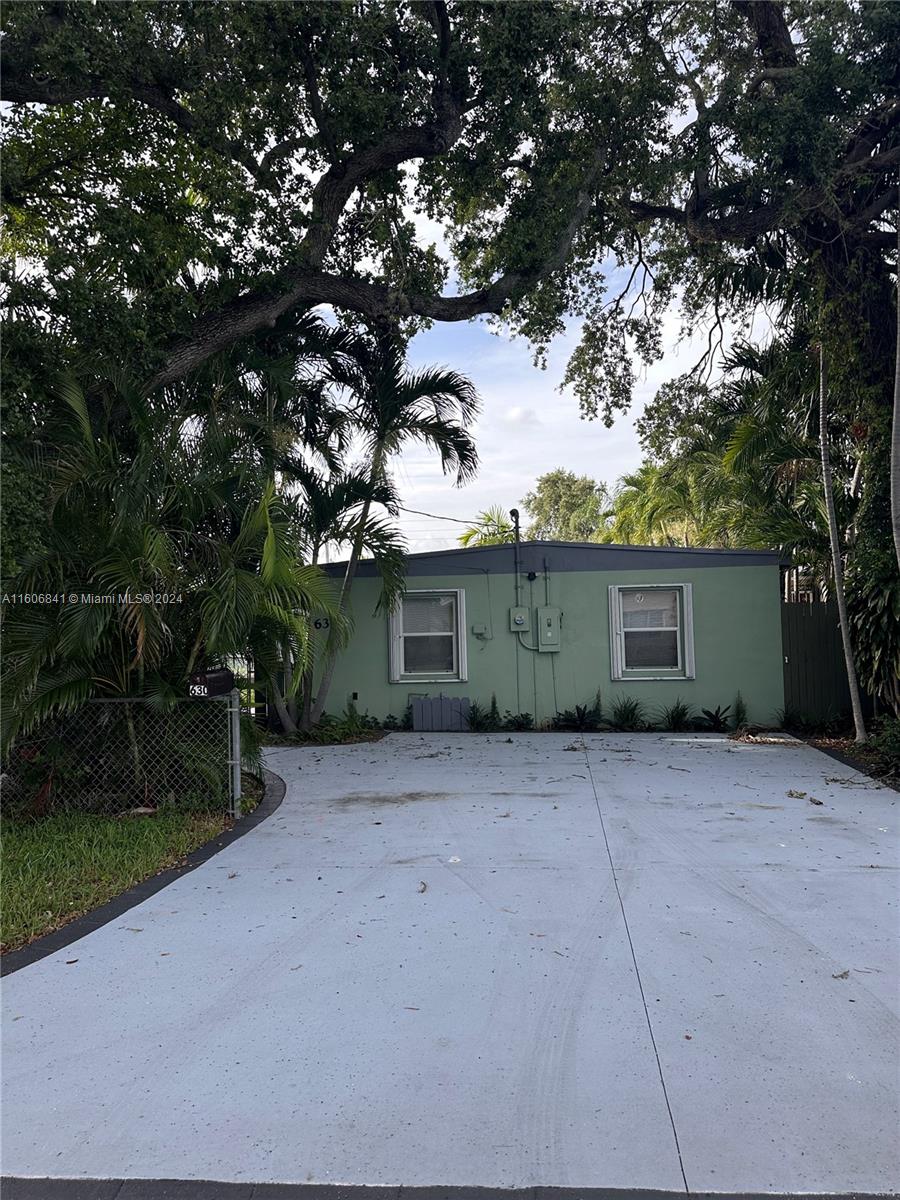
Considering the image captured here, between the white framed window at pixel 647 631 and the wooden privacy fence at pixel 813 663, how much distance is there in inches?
55.8

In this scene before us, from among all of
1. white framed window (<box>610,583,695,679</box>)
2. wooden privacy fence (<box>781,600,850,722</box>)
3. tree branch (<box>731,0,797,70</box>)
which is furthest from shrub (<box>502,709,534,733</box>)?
tree branch (<box>731,0,797,70</box>)

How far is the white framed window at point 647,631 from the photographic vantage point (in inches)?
467

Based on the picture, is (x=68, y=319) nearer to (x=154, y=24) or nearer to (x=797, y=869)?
(x=154, y=24)

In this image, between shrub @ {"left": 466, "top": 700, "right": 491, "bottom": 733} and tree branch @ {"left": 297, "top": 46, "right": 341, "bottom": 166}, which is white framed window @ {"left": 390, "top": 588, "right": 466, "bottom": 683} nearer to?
shrub @ {"left": 466, "top": 700, "right": 491, "bottom": 733}

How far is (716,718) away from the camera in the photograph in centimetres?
1154

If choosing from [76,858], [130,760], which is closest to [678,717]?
[130,760]

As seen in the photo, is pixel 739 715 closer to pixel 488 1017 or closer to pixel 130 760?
pixel 130 760

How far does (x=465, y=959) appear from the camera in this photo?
388cm

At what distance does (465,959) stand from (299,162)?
7049 mm

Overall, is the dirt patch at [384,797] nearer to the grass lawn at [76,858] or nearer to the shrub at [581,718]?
the grass lawn at [76,858]

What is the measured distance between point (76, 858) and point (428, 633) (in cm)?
736

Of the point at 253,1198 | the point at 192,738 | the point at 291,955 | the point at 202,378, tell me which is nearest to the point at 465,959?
the point at 291,955

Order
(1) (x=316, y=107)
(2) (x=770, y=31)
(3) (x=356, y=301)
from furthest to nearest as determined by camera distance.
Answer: (2) (x=770, y=31) < (3) (x=356, y=301) < (1) (x=316, y=107)

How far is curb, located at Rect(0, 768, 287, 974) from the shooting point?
13.2 feet
